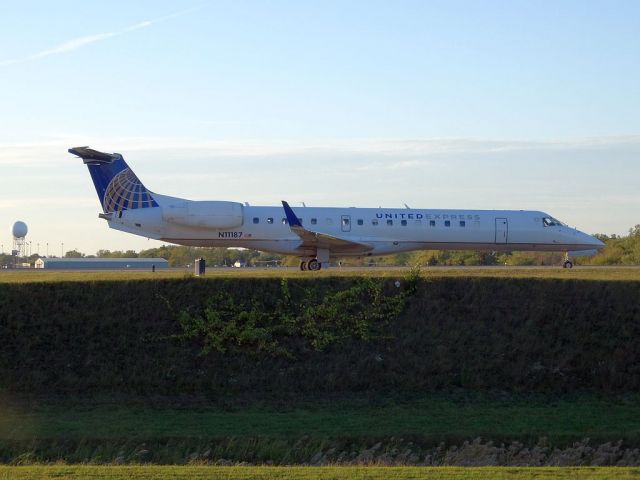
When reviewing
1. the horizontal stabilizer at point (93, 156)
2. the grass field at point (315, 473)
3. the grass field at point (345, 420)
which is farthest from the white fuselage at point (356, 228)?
the grass field at point (315, 473)

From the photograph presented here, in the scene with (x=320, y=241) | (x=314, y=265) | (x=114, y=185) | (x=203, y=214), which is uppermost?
(x=114, y=185)

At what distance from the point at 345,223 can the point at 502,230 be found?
7.13 m

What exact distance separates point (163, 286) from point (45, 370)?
4435 mm

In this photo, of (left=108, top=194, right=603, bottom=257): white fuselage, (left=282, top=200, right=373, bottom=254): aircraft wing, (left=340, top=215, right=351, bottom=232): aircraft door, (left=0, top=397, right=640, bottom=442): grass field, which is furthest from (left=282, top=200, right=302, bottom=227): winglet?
(left=0, top=397, right=640, bottom=442): grass field

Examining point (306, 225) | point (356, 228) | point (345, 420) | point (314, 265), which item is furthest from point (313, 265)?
point (345, 420)

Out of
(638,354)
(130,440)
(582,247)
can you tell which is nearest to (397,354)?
(638,354)

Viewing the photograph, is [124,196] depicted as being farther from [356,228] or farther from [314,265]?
[356,228]

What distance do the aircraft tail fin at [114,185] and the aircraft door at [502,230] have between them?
1507 centimetres

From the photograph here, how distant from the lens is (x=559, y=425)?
1980 centimetres

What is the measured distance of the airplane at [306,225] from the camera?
3647cm

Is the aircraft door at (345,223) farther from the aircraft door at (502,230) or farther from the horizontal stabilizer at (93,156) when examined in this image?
the horizontal stabilizer at (93,156)

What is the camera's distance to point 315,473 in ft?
38.3

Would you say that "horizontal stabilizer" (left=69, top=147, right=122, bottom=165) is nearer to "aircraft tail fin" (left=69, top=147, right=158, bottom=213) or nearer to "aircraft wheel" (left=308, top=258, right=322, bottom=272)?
"aircraft tail fin" (left=69, top=147, right=158, bottom=213)

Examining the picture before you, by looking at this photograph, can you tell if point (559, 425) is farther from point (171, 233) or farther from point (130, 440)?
point (171, 233)
